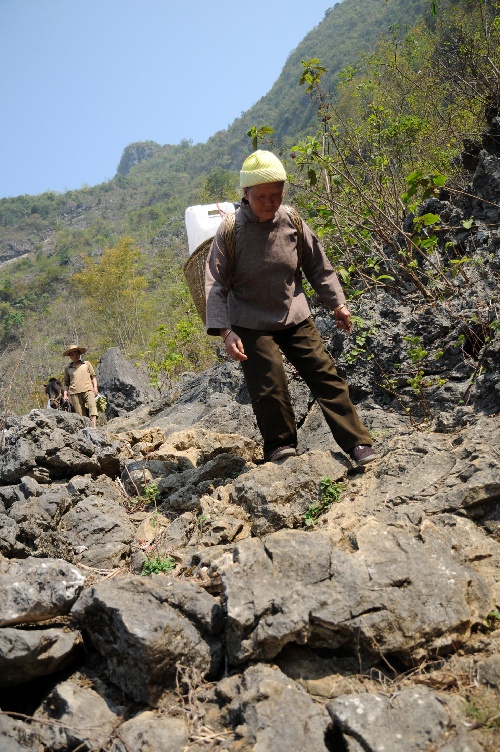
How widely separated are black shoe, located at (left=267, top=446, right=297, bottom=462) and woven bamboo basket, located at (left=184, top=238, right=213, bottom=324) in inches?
39.0

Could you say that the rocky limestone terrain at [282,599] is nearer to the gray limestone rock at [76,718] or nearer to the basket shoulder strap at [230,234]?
the gray limestone rock at [76,718]

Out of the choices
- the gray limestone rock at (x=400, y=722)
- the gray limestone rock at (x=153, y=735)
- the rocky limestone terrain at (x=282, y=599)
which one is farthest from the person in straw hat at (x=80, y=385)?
the gray limestone rock at (x=400, y=722)

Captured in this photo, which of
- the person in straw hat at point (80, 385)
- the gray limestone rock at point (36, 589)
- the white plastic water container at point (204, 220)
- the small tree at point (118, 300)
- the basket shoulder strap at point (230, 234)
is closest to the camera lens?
the gray limestone rock at point (36, 589)

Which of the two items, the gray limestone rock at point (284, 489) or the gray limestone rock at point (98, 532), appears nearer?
the gray limestone rock at point (284, 489)

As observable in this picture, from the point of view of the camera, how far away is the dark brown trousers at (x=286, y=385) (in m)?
3.39

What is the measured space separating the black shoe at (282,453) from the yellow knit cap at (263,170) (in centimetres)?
143

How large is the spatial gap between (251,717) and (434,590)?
2.56ft

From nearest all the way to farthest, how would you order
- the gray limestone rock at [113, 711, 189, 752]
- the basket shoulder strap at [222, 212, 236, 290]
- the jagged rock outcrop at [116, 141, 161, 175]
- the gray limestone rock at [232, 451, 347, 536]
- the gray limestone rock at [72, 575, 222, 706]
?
the gray limestone rock at [113, 711, 189, 752] → the gray limestone rock at [72, 575, 222, 706] → the gray limestone rock at [232, 451, 347, 536] → the basket shoulder strap at [222, 212, 236, 290] → the jagged rock outcrop at [116, 141, 161, 175]

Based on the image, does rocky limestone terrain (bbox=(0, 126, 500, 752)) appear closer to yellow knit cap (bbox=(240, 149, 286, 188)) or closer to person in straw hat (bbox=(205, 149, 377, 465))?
person in straw hat (bbox=(205, 149, 377, 465))

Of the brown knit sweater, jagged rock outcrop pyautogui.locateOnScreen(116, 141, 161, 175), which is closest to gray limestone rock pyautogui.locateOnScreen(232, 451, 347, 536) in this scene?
the brown knit sweater

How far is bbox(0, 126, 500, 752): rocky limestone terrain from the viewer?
1939mm

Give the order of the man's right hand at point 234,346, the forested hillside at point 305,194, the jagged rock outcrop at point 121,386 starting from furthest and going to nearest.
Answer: the jagged rock outcrop at point 121,386, the forested hillside at point 305,194, the man's right hand at point 234,346

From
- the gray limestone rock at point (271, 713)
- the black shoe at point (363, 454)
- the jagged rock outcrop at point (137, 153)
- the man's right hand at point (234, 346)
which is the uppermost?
the jagged rock outcrop at point (137, 153)

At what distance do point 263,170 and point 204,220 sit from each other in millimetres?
983
